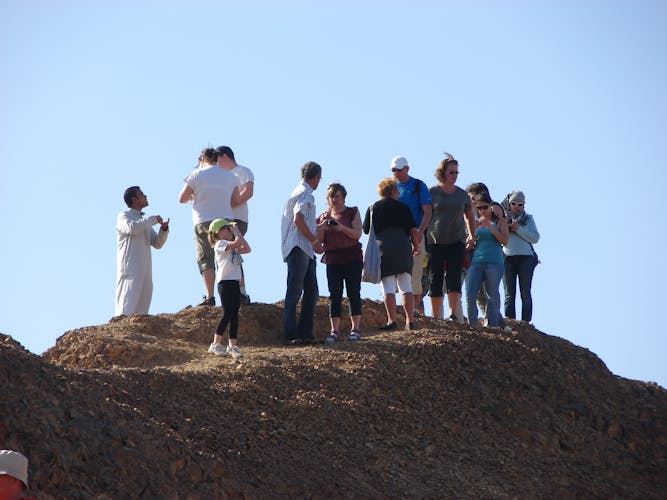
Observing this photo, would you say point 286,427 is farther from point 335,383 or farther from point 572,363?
point 572,363

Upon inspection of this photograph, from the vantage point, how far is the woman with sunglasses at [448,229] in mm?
14969

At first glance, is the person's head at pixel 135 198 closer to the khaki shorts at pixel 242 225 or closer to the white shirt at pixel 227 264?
the khaki shorts at pixel 242 225

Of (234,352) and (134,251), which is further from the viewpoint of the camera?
(134,251)

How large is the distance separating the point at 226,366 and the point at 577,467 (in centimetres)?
403

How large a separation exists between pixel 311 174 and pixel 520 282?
13.8ft

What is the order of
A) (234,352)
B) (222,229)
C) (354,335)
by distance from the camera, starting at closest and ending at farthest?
(234,352) → (222,229) → (354,335)

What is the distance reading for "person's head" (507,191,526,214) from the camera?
16.9 metres

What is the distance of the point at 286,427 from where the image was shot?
11.3m

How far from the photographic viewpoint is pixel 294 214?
13805 millimetres

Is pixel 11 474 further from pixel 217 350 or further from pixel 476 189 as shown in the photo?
pixel 476 189

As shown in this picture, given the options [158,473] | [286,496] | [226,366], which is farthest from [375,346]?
[158,473]

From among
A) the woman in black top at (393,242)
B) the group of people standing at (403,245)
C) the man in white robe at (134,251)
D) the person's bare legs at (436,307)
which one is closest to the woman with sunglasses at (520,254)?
the group of people standing at (403,245)

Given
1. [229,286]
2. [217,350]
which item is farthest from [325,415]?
[229,286]

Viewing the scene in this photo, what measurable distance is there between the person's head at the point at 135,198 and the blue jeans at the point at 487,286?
409 cm
